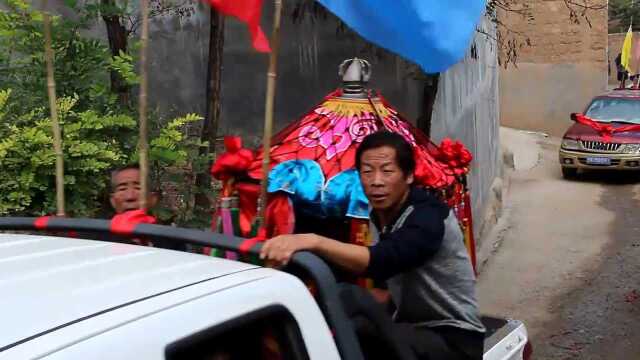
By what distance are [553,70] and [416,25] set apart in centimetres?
1540

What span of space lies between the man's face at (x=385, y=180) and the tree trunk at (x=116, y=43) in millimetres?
2750

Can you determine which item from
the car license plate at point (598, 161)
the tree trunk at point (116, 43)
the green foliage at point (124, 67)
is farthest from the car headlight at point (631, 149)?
the green foliage at point (124, 67)

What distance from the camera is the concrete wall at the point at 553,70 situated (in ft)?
60.4

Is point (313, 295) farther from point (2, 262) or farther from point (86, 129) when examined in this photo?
point (86, 129)

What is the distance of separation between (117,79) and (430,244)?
3185 millimetres

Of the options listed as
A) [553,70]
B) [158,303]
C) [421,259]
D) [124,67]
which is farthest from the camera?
[553,70]

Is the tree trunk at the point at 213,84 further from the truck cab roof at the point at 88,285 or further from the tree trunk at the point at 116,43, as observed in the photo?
the truck cab roof at the point at 88,285

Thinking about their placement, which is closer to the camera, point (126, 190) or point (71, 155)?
point (126, 190)

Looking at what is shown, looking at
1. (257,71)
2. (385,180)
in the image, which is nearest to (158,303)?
(385,180)

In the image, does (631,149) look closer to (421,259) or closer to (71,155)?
(71,155)

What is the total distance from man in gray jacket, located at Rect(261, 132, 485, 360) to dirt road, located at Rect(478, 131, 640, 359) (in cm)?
379

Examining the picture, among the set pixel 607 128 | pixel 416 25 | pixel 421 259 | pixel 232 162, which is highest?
pixel 416 25

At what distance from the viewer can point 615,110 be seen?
14586 mm

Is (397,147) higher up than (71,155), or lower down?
higher up
